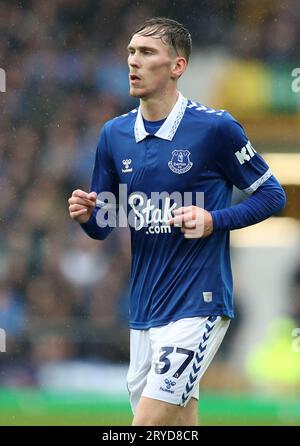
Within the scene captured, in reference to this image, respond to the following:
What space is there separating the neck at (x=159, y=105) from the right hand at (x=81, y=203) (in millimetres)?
486

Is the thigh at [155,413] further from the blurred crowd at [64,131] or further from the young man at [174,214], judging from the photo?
the blurred crowd at [64,131]

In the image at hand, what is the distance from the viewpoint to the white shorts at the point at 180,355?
5.04 meters

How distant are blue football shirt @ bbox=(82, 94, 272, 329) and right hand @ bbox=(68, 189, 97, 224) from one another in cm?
21

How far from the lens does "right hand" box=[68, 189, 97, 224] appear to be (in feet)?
17.3

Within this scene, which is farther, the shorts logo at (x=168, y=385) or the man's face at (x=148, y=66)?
the man's face at (x=148, y=66)

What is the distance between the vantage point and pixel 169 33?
5.40m

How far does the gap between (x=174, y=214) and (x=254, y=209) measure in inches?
16.8

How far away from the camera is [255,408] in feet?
29.8

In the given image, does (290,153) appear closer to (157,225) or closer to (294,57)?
(294,57)

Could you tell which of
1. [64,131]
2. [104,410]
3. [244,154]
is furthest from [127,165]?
[64,131]

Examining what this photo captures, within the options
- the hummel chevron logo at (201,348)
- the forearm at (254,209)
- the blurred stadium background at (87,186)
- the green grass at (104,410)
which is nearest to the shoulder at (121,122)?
the forearm at (254,209)

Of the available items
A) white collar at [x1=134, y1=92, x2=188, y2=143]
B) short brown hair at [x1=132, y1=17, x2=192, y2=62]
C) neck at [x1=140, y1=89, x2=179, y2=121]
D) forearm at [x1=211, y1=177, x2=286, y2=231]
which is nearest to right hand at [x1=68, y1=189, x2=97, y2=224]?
white collar at [x1=134, y1=92, x2=188, y2=143]

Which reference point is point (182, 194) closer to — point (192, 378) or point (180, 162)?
point (180, 162)
